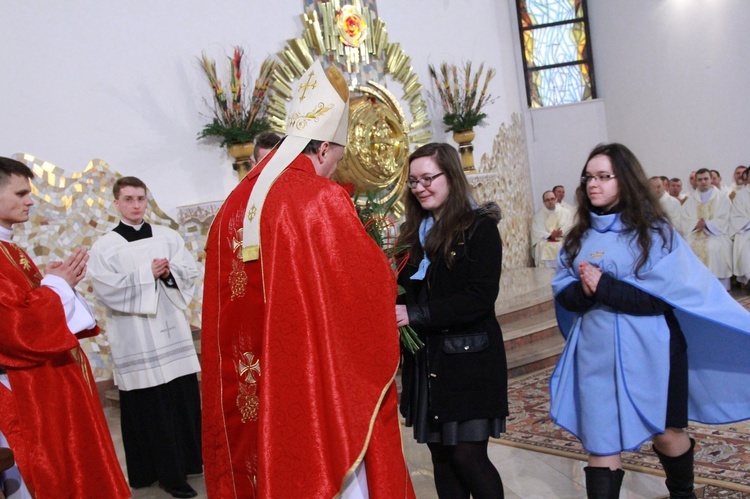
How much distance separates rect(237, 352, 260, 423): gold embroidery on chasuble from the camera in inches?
96.7

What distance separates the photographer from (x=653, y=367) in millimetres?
2938

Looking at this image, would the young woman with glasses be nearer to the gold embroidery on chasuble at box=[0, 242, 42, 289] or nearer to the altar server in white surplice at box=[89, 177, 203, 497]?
the gold embroidery on chasuble at box=[0, 242, 42, 289]

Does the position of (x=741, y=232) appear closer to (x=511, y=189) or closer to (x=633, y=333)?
(x=511, y=189)

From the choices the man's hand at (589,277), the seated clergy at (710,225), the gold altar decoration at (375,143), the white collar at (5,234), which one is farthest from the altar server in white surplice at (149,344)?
the seated clergy at (710,225)

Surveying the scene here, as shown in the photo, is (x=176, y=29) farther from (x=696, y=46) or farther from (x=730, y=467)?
(x=696, y=46)

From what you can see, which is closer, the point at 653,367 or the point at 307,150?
the point at 307,150

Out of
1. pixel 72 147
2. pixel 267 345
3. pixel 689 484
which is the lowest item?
pixel 689 484

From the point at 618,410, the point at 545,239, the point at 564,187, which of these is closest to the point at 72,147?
the point at 618,410

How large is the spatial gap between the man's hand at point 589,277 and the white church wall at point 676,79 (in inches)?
439

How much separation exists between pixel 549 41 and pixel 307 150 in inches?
501

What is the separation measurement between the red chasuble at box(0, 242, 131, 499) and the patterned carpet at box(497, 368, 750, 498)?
103 inches

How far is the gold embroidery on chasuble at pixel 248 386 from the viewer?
8.05 ft

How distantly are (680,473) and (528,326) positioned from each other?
4.45m

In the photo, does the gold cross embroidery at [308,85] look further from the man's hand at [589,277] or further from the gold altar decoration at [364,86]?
the gold altar decoration at [364,86]
